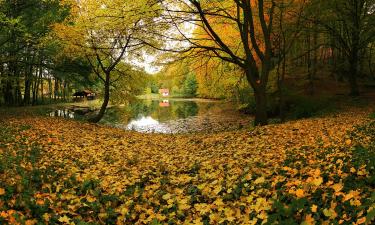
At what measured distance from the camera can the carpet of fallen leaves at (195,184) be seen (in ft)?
13.0

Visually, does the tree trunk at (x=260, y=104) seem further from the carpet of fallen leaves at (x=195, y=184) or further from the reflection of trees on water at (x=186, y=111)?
the reflection of trees on water at (x=186, y=111)

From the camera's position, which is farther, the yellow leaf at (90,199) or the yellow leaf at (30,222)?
the yellow leaf at (90,199)

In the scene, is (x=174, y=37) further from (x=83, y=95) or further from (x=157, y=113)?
(x=83, y=95)

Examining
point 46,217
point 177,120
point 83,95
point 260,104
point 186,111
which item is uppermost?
point 83,95

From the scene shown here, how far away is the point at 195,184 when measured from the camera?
6.42 meters

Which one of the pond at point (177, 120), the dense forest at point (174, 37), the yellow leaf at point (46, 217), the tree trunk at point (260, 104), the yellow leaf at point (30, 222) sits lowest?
the pond at point (177, 120)

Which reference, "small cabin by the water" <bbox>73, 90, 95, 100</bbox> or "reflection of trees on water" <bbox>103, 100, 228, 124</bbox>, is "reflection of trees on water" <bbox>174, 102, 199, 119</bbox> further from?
"small cabin by the water" <bbox>73, 90, 95, 100</bbox>

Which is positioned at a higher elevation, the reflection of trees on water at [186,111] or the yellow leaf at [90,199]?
the reflection of trees on water at [186,111]

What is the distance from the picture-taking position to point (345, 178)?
454 centimetres

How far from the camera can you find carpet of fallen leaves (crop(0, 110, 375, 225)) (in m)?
3.96

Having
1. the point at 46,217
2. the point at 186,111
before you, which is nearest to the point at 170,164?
the point at 46,217

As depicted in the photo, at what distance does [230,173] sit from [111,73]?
1725cm

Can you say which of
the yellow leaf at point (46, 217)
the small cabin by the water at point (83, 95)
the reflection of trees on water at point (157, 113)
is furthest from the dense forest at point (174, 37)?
the small cabin by the water at point (83, 95)

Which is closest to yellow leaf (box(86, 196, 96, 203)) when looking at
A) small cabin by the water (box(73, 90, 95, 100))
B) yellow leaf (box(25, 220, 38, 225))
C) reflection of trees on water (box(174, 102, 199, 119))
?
yellow leaf (box(25, 220, 38, 225))
